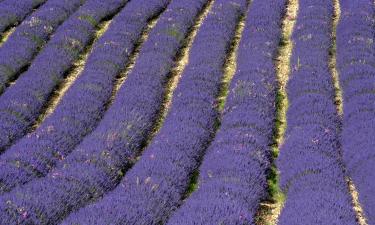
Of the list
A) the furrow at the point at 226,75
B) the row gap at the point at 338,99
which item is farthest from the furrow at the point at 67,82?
the row gap at the point at 338,99

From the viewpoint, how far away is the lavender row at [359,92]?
8.61 m

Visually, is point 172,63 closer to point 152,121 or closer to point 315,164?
point 152,121

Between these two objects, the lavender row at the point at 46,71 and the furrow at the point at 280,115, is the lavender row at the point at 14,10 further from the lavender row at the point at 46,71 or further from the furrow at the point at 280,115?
the furrow at the point at 280,115

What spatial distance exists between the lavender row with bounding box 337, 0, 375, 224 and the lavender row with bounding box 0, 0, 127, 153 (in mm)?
4868

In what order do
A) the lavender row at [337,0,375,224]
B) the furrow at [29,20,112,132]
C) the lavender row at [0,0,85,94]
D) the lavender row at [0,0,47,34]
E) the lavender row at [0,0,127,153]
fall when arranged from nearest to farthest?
the lavender row at [337,0,375,224] < the lavender row at [0,0,127,153] < the furrow at [29,20,112,132] < the lavender row at [0,0,85,94] < the lavender row at [0,0,47,34]

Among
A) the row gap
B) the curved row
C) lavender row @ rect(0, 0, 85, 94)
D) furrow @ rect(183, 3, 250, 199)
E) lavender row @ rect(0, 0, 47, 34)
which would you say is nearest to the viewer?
the curved row

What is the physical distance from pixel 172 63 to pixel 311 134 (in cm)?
419

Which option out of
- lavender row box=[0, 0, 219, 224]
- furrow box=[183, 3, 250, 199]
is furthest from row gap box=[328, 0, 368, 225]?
lavender row box=[0, 0, 219, 224]

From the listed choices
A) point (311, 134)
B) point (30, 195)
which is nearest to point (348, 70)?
point (311, 134)

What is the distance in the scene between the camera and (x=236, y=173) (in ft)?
27.9

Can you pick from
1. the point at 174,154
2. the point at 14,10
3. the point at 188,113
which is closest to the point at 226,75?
the point at 188,113

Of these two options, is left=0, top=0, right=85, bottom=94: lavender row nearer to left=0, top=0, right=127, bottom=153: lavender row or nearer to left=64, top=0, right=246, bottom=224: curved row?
left=0, top=0, right=127, bottom=153: lavender row

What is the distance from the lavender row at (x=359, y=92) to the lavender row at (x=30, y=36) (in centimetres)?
598

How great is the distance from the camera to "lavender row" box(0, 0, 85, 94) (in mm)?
12641
